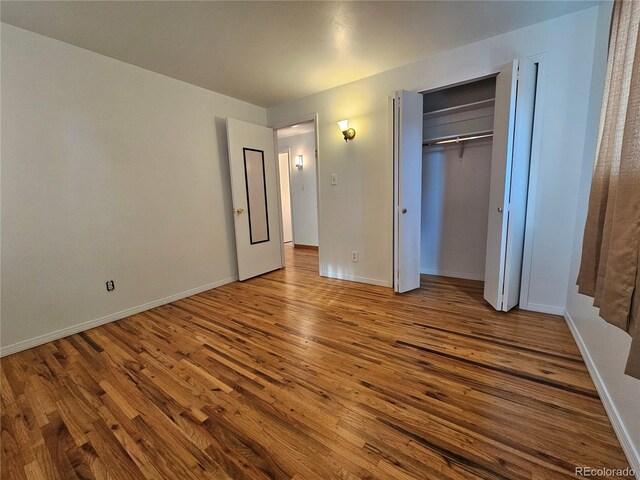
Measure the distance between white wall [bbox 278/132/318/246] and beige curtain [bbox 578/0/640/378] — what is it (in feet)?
14.4

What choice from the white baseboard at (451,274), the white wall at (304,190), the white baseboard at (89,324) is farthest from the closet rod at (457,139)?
the white baseboard at (89,324)

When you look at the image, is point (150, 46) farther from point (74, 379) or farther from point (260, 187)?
point (74, 379)

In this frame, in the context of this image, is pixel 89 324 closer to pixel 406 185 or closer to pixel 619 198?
pixel 406 185

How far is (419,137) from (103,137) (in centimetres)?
299

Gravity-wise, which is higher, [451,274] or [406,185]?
[406,185]

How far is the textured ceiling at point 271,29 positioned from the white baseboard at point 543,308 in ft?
7.61

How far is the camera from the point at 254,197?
371 centimetres

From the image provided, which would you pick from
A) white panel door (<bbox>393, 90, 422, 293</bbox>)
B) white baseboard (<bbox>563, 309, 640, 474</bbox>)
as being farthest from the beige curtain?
white panel door (<bbox>393, 90, 422, 293</bbox>)

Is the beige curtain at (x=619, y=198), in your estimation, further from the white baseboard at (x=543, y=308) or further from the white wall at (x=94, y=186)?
the white wall at (x=94, y=186)

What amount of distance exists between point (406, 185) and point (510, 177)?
0.86 meters

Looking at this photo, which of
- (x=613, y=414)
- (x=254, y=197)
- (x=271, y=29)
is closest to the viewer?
(x=613, y=414)

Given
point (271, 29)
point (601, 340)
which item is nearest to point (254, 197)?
point (271, 29)

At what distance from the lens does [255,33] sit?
210cm

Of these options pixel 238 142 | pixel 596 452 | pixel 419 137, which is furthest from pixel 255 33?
pixel 596 452
